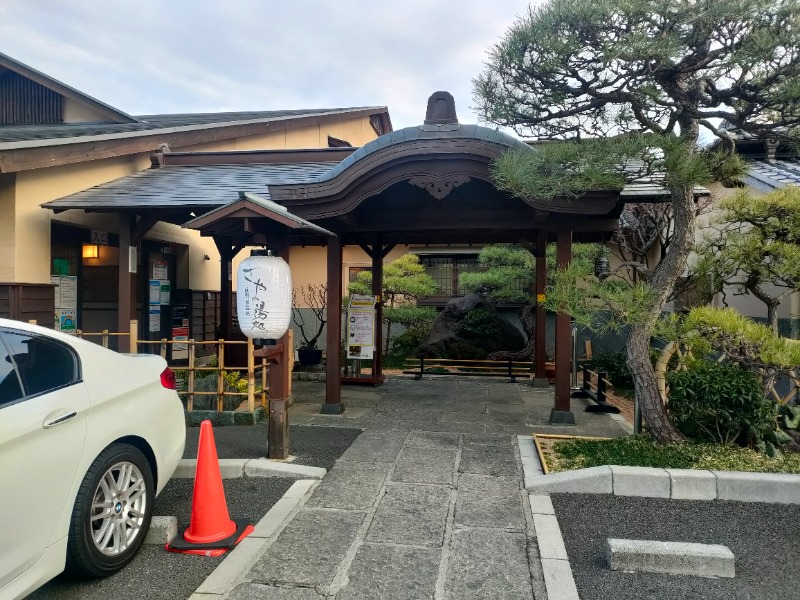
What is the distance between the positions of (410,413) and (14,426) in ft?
18.4

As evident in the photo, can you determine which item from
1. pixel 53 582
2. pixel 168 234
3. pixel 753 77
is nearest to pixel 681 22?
pixel 753 77

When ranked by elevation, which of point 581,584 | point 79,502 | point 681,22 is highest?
point 681,22

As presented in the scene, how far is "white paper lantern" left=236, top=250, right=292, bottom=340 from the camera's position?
5090 millimetres

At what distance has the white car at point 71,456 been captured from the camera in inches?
101

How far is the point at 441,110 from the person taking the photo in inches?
267

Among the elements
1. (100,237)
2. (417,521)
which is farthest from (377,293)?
(417,521)

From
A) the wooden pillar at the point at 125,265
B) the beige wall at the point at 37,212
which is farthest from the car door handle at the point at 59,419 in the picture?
the wooden pillar at the point at 125,265

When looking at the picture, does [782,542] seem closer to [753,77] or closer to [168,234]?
[753,77]

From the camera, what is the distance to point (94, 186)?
29.9ft

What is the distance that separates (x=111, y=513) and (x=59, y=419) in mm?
758

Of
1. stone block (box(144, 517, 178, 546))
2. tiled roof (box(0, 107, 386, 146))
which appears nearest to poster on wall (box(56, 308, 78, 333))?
tiled roof (box(0, 107, 386, 146))

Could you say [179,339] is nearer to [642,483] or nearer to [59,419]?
[59,419]

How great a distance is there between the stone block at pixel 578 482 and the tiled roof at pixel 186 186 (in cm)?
597

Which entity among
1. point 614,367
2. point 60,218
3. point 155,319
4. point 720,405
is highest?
point 60,218
